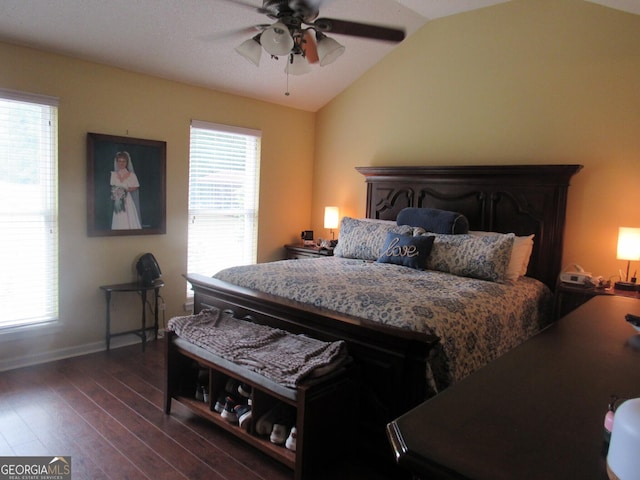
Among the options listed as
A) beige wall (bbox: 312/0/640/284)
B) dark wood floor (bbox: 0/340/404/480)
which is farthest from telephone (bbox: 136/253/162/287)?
beige wall (bbox: 312/0/640/284)

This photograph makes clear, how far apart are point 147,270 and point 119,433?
164 cm

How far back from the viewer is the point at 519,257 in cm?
349

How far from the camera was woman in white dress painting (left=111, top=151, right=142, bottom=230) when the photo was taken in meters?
3.81

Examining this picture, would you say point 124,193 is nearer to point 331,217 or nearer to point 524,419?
point 331,217

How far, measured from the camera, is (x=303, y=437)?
206 centimetres

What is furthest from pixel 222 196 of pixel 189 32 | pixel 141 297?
pixel 189 32

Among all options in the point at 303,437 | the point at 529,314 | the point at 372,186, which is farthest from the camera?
the point at 372,186

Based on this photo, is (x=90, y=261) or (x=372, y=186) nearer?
(x=90, y=261)

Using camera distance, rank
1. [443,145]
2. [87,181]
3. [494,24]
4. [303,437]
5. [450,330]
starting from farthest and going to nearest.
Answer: [443,145] → [494,24] → [87,181] → [450,330] → [303,437]

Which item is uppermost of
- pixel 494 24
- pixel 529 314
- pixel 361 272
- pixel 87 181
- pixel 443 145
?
pixel 494 24

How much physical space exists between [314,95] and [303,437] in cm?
387

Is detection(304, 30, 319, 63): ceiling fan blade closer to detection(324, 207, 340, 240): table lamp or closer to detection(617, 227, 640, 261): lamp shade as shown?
detection(324, 207, 340, 240): table lamp

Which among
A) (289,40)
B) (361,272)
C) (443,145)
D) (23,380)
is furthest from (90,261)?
(443,145)

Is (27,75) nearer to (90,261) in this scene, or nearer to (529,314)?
(90,261)
